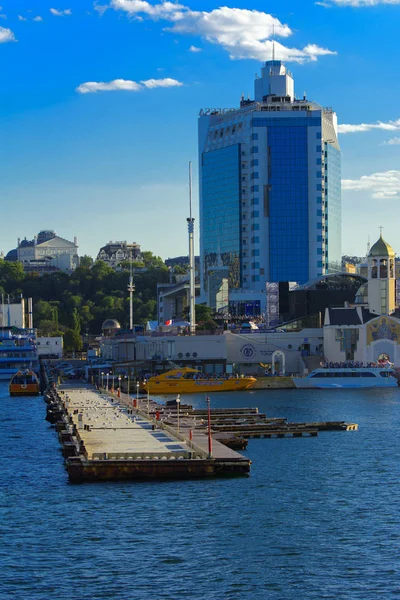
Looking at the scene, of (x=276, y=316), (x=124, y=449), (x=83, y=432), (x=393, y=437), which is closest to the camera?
(x=124, y=449)

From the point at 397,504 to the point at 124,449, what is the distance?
16.8 meters

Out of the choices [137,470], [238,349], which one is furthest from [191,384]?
[137,470]

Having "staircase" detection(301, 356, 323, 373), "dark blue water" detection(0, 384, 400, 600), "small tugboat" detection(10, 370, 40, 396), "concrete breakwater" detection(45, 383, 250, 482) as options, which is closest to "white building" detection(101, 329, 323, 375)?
"staircase" detection(301, 356, 323, 373)

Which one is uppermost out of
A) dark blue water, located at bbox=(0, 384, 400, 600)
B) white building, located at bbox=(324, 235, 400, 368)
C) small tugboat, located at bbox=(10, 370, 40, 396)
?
white building, located at bbox=(324, 235, 400, 368)

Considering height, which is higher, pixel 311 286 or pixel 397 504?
pixel 311 286

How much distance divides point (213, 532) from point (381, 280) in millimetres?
112655

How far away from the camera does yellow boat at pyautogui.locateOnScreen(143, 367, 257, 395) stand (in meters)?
136

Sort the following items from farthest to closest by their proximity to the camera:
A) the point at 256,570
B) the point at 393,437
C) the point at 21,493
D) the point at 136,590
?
1. the point at 393,437
2. the point at 21,493
3. the point at 256,570
4. the point at 136,590

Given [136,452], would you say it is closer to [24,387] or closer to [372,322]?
[24,387]

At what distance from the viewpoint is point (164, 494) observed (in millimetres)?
54812

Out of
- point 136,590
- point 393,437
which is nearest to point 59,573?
point 136,590

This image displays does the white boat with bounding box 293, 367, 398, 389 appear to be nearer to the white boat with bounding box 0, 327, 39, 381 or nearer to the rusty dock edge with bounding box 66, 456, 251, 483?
the white boat with bounding box 0, 327, 39, 381

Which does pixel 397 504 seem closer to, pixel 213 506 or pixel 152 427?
pixel 213 506

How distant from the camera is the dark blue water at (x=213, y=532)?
39062 millimetres
